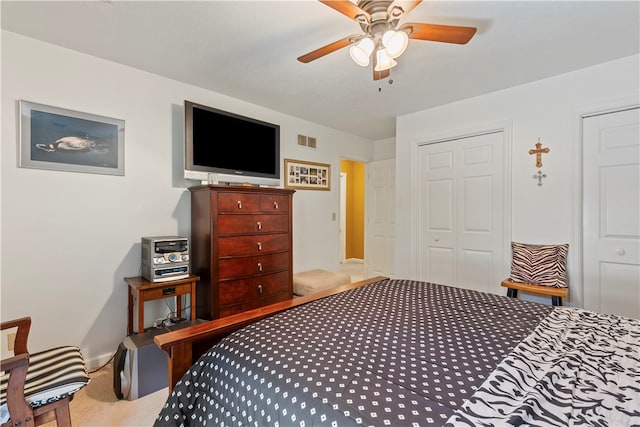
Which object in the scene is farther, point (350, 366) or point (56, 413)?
point (56, 413)

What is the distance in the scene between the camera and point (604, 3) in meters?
1.75

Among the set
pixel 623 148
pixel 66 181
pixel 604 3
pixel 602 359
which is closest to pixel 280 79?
pixel 66 181

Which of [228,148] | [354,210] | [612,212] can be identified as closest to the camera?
[612,212]

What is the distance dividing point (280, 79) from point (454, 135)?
2019 mm

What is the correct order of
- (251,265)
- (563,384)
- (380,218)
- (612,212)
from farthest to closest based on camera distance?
(380,218)
(251,265)
(612,212)
(563,384)

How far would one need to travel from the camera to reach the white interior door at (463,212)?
3.12 m

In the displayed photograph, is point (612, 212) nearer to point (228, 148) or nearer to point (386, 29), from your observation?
point (386, 29)

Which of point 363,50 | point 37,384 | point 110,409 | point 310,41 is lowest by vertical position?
point 110,409

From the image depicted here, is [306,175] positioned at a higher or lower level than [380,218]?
higher

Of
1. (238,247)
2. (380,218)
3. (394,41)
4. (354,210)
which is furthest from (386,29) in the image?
(354,210)

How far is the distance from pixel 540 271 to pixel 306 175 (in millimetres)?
2740

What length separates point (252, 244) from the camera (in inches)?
109

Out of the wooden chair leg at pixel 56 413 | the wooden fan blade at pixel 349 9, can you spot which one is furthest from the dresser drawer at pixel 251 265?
the wooden fan blade at pixel 349 9

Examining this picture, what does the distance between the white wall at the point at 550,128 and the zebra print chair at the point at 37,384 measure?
11.4 ft
